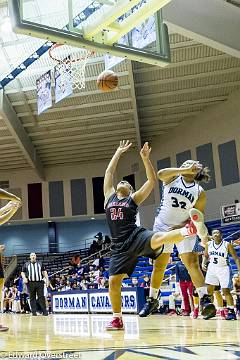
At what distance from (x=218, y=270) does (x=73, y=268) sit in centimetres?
1542

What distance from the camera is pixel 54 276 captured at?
23.5m

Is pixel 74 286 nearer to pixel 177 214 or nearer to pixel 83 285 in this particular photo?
pixel 83 285

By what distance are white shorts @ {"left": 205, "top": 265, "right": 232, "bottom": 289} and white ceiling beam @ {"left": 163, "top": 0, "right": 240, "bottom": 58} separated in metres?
6.50

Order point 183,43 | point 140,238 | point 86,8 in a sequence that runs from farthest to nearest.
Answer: point 183,43 < point 86,8 < point 140,238

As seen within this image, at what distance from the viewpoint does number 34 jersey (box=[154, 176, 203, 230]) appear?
5.45 m

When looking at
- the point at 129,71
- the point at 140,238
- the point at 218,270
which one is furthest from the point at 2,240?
the point at 140,238

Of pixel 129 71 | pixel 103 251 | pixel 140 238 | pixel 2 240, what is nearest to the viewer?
pixel 140 238

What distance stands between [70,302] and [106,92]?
875 cm

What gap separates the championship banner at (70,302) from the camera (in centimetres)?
1402

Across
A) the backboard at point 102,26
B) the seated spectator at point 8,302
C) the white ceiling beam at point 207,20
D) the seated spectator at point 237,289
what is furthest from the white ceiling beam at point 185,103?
the backboard at point 102,26

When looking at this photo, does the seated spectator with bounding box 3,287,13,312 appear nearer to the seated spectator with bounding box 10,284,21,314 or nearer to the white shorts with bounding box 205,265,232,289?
the seated spectator with bounding box 10,284,21,314

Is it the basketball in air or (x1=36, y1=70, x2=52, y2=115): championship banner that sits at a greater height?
(x1=36, y1=70, x2=52, y2=115): championship banner

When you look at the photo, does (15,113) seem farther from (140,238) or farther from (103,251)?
(140,238)

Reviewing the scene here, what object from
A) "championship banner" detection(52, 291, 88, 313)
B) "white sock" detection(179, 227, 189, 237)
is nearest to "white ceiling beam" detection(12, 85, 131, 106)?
"championship banner" detection(52, 291, 88, 313)
